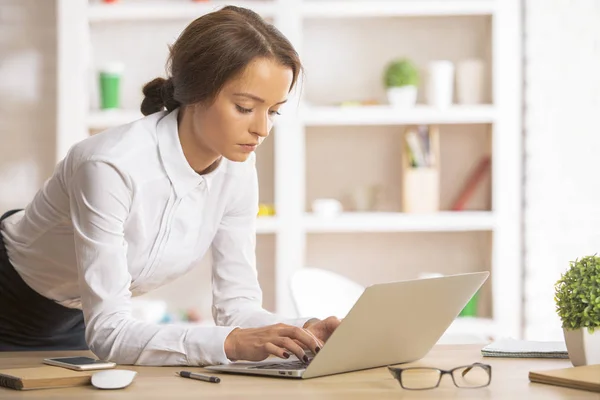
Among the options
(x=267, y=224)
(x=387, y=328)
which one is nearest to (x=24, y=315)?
(x=387, y=328)

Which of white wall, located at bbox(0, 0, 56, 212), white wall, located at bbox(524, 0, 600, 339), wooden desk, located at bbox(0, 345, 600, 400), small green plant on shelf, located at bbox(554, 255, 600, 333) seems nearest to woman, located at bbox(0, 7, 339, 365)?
wooden desk, located at bbox(0, 345, 600, 400)

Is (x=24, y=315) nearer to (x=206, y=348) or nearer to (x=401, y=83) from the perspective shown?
(x=206, y=348)

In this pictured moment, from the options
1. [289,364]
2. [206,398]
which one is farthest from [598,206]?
[206,398]

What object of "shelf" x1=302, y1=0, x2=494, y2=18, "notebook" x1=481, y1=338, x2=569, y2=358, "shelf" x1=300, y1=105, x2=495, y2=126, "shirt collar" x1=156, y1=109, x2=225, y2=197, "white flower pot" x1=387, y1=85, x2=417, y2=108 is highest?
"shelf" x1=302, y1=0, x2=494, y2=18

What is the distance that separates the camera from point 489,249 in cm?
388

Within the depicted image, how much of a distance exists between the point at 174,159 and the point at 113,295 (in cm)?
33

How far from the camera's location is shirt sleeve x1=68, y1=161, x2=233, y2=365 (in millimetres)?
1475

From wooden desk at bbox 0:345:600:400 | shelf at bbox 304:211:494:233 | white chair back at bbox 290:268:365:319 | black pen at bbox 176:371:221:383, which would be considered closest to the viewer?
wooden desk at bbox 0:345:600:400

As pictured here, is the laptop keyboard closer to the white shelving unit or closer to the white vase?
the white vase

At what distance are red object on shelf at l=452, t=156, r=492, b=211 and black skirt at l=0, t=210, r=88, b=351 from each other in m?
2.25

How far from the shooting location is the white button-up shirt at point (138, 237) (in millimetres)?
1507

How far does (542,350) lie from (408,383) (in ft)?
1.38

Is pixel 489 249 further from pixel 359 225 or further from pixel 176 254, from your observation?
pixel 176 254

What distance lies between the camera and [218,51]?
65.2 inches
